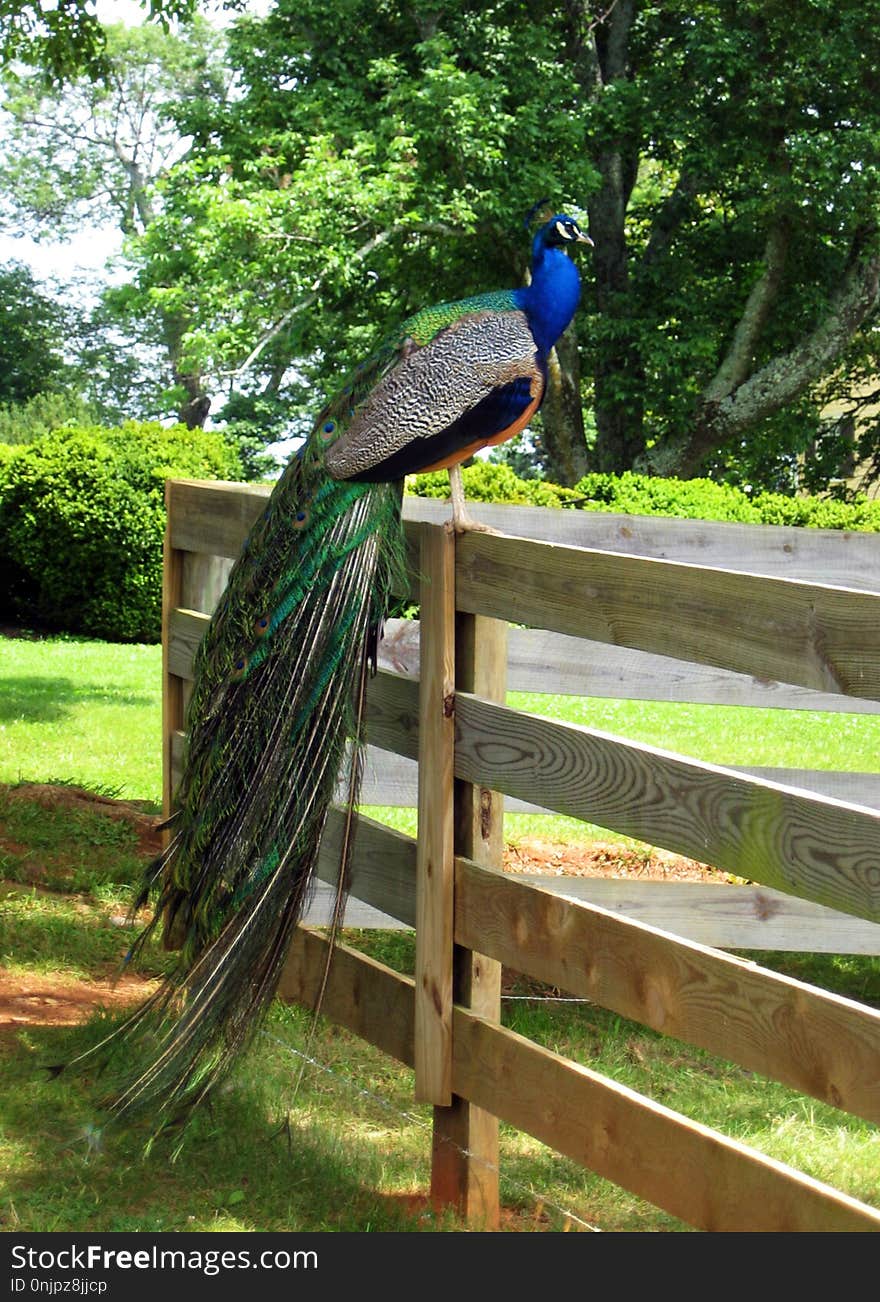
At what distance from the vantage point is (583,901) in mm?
3260

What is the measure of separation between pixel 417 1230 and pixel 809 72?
15.4 meters

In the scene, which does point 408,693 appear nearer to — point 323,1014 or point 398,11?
Answer: point 323,1014

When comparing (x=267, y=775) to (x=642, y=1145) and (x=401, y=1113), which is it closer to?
(x=401, y=1113)

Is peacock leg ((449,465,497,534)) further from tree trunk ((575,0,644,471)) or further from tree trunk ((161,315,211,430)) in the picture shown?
tree trunk ((161,315,211,430))

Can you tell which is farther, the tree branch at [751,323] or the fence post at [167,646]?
the tree branch at [751,323]

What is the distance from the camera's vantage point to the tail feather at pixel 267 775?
10.8 feet

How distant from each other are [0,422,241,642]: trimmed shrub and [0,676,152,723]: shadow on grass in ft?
9.10

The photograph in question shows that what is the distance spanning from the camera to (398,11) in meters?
17.7

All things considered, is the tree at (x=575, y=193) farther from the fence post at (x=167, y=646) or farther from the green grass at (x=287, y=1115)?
the fence post at (x=167, y=646)

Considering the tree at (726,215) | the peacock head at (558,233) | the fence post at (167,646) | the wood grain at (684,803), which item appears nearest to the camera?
the wood grain at (684,803)

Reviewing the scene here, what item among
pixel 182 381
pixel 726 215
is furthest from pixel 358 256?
pixel 182 381

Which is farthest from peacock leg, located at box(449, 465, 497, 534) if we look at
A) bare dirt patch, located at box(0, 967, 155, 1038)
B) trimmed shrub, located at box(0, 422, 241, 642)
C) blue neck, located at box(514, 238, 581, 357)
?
trimmed shrub, located at box(0, 422, 241, 642)

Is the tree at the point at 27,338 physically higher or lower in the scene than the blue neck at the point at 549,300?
higher

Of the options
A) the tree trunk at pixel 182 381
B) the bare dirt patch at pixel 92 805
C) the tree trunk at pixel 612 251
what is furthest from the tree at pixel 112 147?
the bare dirt patch at pixel 92 805
